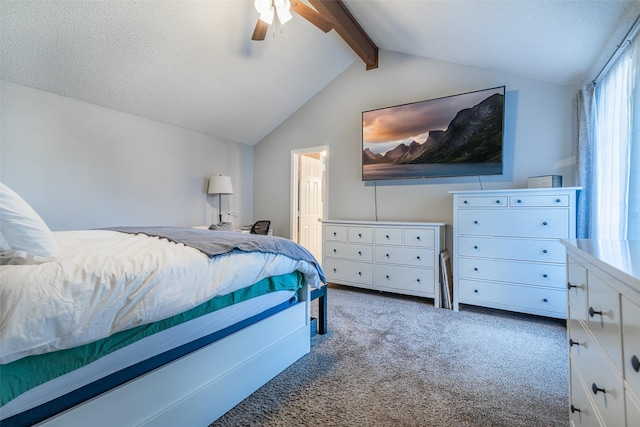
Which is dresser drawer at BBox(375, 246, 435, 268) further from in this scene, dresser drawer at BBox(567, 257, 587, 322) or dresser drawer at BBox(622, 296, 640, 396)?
dresser drawer at BBox(622, 296, 640, 396)

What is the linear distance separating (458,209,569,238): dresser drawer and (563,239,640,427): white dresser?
1.59 meters

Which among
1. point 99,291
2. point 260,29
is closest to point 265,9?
point 260,29

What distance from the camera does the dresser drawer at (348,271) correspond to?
3469 mm

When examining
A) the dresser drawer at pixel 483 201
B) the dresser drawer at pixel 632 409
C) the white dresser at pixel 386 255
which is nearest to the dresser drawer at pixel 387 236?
the white dresser at pixel 386 255

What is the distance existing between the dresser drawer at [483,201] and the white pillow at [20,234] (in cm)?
301

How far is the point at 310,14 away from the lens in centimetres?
240

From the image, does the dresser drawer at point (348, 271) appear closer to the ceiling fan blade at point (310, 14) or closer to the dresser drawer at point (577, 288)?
the dresser drawer at point (577, 288)

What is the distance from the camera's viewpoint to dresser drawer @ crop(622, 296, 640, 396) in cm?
60

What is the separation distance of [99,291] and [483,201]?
2941 millimetres

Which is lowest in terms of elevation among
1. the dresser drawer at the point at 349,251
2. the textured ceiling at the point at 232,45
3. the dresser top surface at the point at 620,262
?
the dresser drawer at the point at 349,251

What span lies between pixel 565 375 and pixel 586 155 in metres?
1.81


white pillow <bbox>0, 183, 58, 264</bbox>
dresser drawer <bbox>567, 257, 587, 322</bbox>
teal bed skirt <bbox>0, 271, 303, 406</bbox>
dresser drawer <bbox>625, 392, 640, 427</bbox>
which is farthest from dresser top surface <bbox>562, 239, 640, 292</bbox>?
white pillow <bbox>0, 183, 58, 264</bbox>

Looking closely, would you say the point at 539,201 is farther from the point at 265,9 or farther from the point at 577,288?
the point at 265,9

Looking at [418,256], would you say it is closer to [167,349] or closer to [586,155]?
[586,155]
